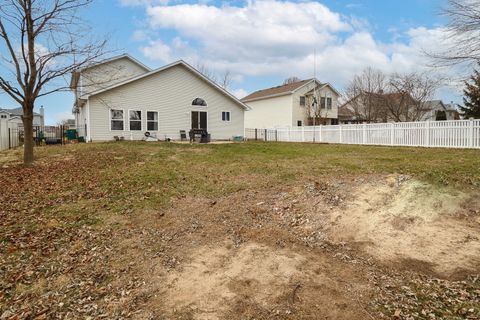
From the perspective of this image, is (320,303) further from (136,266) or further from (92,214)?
(92,214)

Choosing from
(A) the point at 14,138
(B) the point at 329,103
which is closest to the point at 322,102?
(B) the point at 329,103

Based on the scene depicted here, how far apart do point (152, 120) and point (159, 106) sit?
1.02m

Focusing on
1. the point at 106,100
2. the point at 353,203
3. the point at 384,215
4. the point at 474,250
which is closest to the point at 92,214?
the point at 353,203

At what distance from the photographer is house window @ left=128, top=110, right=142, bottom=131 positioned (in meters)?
20.0

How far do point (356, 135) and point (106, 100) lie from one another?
1496cm

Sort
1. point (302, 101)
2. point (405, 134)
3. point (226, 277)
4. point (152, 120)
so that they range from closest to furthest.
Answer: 1. point (226, 277)
2. point (405, 134)
3. point (152, 120)
4. point (302, 101)

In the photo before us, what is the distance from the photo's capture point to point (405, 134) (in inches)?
623

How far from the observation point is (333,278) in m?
3.76

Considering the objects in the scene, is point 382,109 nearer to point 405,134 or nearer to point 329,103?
point 329,103

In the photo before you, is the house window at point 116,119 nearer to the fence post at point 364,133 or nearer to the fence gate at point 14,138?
the fence gate at point 14,138

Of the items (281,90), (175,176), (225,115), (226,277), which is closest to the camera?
(226,277)

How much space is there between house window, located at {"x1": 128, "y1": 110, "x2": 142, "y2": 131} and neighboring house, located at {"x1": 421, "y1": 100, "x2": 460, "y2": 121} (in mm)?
26273

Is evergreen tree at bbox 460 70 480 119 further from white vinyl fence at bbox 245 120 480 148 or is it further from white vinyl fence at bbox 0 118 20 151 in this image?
white vinyl fence at bbox 0 118 20 151

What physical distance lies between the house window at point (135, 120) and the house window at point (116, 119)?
55 centimetres
